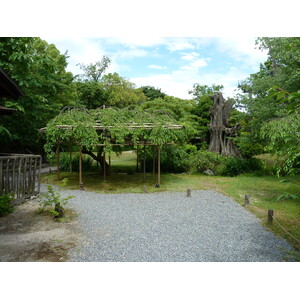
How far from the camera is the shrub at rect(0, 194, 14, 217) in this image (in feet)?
17.0

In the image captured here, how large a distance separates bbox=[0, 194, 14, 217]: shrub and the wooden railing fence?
0.69ft

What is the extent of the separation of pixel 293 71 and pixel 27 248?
27.1ft

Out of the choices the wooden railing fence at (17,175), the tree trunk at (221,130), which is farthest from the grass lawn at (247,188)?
the tree trunk at (221,130)

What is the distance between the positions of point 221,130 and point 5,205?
1190 centimetres

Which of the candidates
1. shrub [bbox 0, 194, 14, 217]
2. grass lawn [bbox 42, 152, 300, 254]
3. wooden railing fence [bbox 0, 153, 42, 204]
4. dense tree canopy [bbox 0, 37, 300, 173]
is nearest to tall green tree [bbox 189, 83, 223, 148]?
dense tree canopy [bbox 0, 37, 300, 173]

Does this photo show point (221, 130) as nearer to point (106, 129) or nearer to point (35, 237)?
point (106, 129)

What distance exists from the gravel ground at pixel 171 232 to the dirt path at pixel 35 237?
0.70 ft

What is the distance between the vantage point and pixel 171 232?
4.36 meters

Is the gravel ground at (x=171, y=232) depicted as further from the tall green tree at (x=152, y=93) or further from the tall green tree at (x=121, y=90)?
the tall green tree at (x=152, y=93)

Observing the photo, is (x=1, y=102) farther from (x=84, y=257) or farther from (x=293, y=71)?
(x=293, y=71)

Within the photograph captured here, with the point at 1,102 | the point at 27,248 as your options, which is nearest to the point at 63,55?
the point at 1,102

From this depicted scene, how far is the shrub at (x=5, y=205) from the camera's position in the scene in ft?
17.0

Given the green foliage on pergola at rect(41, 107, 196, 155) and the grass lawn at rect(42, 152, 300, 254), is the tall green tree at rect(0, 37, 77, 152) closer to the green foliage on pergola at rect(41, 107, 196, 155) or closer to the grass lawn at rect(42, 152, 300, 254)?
the green foliage on pergola at rect(41, 107, 196, 155)

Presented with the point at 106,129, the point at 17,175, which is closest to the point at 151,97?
the point at 106,129
